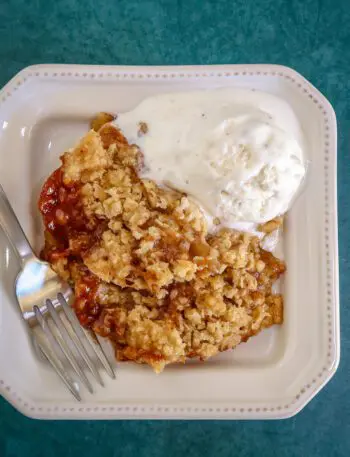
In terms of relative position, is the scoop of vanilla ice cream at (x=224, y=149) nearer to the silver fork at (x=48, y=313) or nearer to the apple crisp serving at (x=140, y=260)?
the apple crisp serving at (x=140, y=260)

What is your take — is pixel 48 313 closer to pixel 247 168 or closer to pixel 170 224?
pixel 170 224

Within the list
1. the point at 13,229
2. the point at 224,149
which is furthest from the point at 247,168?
the point at 13,229

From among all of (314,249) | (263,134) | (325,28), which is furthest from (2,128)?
(325,28)

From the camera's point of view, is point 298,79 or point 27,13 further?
point 27,13

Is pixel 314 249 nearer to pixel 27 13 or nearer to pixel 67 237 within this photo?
pixel 67 237

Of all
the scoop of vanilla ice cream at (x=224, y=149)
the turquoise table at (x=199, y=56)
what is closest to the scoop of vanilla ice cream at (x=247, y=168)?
the scoop of vanilla ice cream at (x=224, y=149)

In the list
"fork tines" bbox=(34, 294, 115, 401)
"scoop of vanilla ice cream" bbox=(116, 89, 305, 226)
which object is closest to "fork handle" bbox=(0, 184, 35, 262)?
"fork tines" bbox=(34, 294, 115, 401)
